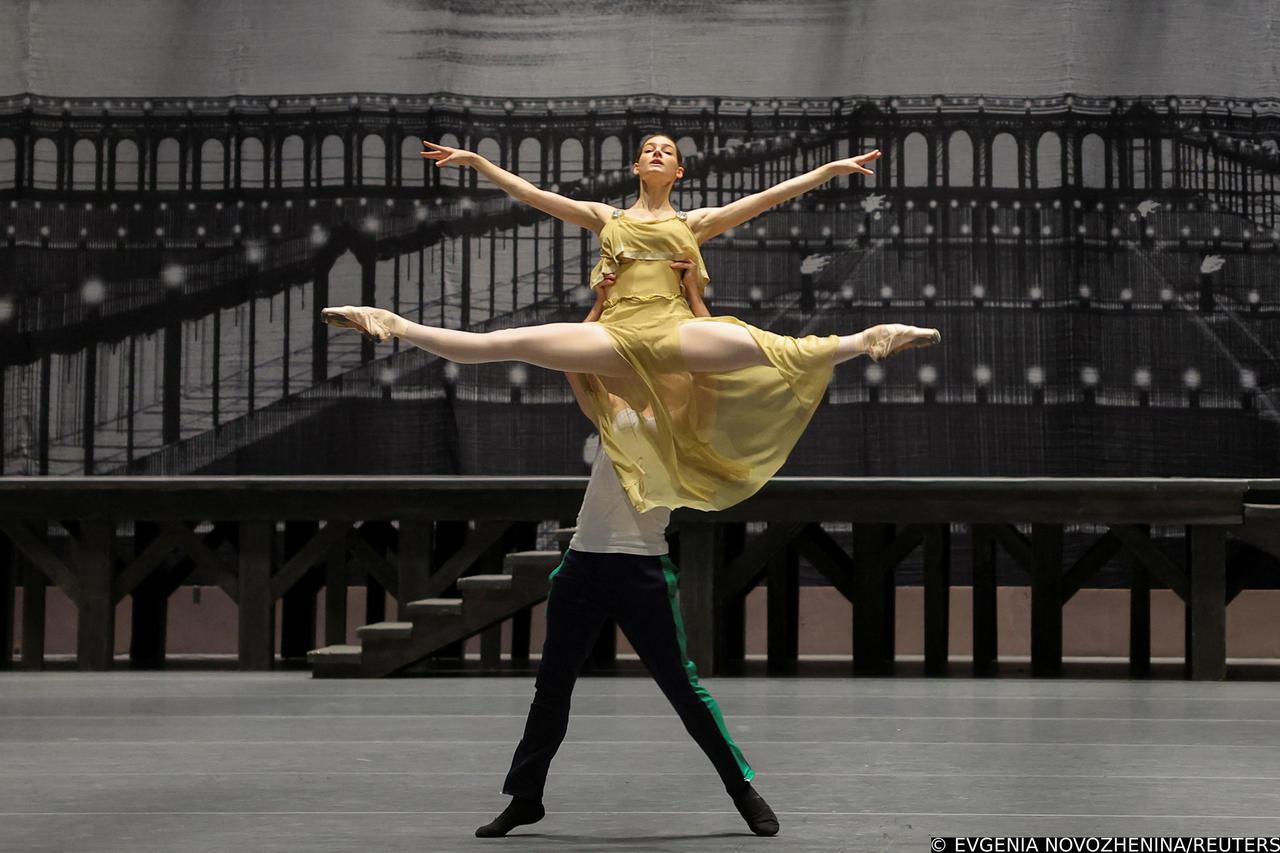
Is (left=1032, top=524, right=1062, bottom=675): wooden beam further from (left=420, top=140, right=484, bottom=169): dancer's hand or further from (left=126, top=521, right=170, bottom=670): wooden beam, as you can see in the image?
(left=126, top=521, right=170, bottom=670): wooden beam

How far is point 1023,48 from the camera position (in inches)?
289

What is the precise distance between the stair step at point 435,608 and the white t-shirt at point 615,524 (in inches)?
119

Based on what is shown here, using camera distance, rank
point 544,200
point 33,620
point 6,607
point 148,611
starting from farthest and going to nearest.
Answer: point 148,611 → point 6,607 → point 33,620 → point 544,200

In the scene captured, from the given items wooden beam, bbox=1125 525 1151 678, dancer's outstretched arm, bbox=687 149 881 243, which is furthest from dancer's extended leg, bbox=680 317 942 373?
wooden beam, bbox=1125 525 1151 678

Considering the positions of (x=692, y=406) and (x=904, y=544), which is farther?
(x=904, y=544)

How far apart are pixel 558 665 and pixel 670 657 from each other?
243 mm

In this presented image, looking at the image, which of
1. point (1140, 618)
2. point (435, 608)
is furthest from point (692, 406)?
point (1140, 618)

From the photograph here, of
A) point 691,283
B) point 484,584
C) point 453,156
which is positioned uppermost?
point 453,156

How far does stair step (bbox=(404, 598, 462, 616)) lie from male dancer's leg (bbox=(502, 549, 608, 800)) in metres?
3.01

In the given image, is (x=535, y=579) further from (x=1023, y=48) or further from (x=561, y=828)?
(x=1023, y=48)

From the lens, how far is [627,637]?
2.99 meters

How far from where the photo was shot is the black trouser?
9.66 feet

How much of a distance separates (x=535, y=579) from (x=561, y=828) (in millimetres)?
2917

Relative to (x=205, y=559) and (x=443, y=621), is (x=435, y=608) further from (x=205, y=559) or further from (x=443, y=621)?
(x=205, y=559)
